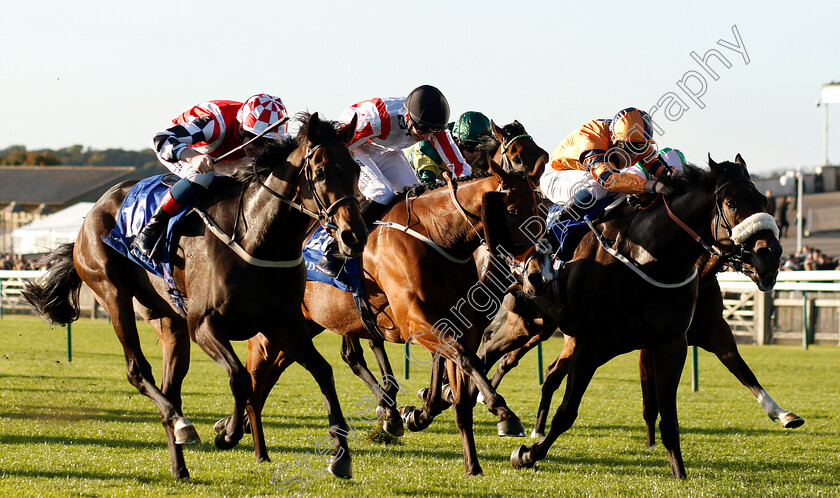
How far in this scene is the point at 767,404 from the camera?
20.1 ft

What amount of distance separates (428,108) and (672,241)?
5.59 ft

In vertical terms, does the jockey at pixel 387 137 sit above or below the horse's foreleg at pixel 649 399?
above

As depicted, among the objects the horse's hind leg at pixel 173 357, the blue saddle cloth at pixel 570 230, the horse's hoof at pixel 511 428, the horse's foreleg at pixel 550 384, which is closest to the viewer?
the horse's hoof at pixel 511 428

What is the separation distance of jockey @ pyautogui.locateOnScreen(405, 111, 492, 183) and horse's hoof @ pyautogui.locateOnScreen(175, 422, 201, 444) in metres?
2.75

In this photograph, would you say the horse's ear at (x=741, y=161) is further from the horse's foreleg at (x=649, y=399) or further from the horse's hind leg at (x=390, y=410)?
the horse's hind leg at (x=390, y=410)

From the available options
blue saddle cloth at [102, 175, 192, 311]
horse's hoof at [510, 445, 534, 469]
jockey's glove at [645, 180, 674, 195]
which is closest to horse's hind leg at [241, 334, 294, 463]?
blue saddle cloth at [102, 175, 192, 311]

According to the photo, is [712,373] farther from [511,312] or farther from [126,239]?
[126,239]

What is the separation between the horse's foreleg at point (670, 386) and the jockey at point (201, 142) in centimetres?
239

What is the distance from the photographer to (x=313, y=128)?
4391mm

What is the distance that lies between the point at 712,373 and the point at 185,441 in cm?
885

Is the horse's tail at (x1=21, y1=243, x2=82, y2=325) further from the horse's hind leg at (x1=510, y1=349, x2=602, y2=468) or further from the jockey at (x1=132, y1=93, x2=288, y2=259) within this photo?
the horse's hind leg at (x1=510, y1=349, x2=602, y2=468)

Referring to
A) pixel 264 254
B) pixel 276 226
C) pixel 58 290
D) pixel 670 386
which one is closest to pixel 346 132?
pixel 276 226

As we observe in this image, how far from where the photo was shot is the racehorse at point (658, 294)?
16.5 feet

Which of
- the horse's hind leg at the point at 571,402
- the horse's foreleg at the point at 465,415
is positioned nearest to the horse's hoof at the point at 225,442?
the horse's foreleg at the point at 465,415
